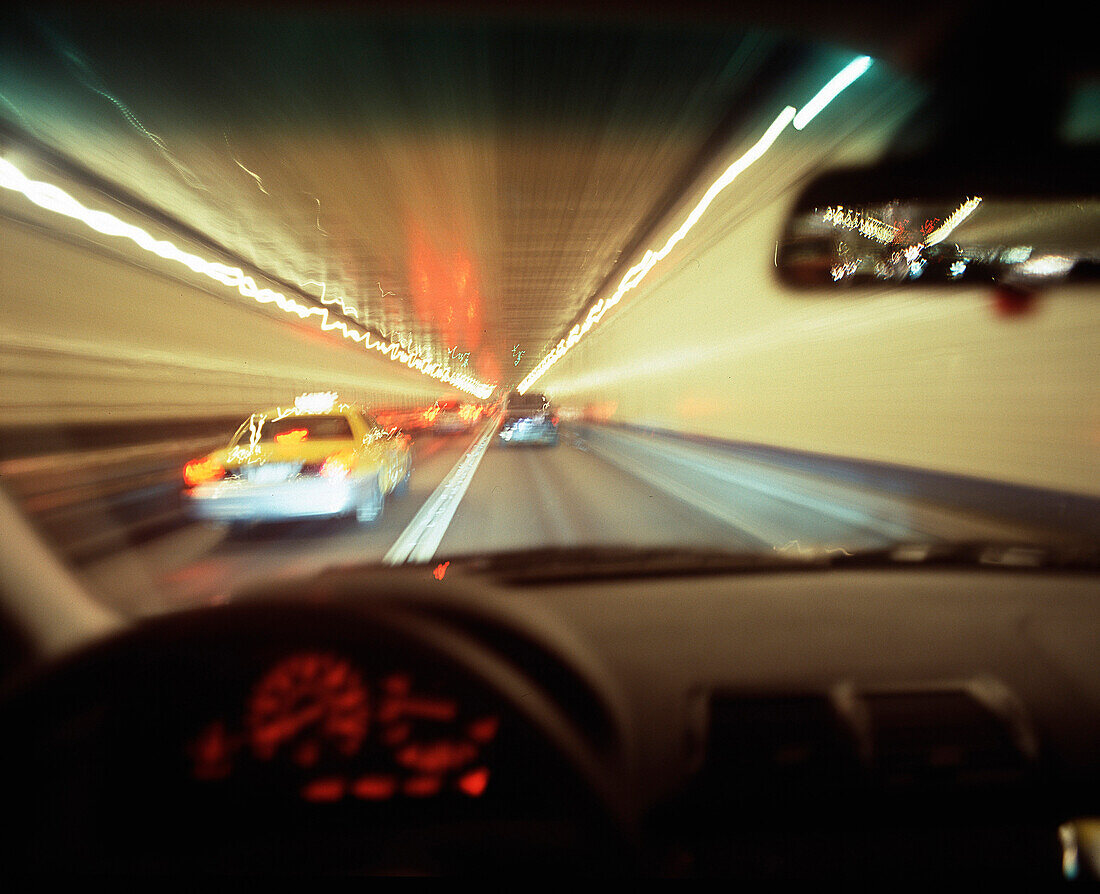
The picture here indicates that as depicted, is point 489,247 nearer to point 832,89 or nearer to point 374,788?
point 832,89

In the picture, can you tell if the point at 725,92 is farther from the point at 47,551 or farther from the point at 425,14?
the point at 47,551

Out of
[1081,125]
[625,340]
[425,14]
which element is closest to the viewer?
[1081,125]

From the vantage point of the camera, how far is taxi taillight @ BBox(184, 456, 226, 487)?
27.1 feet

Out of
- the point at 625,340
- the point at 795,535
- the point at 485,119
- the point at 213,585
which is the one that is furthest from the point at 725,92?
the point at 625,340

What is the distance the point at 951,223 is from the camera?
3957 millimetres

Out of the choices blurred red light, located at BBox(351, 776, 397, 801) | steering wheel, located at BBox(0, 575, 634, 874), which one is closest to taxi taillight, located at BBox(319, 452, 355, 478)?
steering wheel, located at BBox(0, 575, 634, 874)

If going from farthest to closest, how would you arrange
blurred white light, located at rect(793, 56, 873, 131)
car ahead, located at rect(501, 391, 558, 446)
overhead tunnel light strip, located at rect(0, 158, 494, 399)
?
car ahead, located at rect(501, 391, 558, 446), overhead tunnel light strip, located at rect(0, 158, 494, 399), blurred white light, located at rect(793, 56, 873, 131)

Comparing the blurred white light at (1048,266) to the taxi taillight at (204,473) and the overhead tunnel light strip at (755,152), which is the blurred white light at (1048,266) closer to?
the overhead tunnel light strip at (755,152)

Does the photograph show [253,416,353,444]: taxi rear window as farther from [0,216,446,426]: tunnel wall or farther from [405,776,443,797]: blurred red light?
[405,776,443,797]: blurred red light

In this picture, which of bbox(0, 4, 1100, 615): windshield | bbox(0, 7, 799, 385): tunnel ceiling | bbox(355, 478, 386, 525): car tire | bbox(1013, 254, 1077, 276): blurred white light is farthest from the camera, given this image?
bbox(355, 478, 386, 525): car tire

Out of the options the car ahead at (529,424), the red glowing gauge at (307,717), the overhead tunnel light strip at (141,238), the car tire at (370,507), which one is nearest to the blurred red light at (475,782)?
the red glowing gauge at (307,717)

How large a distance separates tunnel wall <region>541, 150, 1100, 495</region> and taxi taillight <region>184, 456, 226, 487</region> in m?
6.51

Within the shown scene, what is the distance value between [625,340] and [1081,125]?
82.7 ft

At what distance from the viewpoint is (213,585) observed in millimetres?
6344
